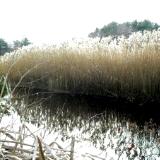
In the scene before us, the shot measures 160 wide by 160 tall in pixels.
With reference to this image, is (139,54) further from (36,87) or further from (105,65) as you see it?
(36,87)

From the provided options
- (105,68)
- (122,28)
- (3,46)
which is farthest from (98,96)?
(122,28)

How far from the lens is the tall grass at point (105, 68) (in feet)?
22.8

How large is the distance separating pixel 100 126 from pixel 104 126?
4 centimetres

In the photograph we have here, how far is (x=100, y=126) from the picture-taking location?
16.4ft

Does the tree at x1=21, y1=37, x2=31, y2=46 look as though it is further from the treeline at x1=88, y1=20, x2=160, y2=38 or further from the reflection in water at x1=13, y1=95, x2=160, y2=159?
the reflection in water at x1=13, y1=95, x2=160, y2=159

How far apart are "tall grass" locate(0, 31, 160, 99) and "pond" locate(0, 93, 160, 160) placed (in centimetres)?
52

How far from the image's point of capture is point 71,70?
8188mm

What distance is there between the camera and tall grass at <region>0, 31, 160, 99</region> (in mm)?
6957

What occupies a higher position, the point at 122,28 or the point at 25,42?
the point at 122,28

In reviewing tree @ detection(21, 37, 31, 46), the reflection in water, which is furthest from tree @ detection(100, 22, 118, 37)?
the reflection in water

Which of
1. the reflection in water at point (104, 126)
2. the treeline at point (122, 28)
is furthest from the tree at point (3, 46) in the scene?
the reflection in water at point (104, 126)

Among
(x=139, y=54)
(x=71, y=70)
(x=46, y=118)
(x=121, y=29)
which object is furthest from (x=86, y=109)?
(x=121, y=29)

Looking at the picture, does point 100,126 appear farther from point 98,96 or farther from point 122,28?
point 122,28

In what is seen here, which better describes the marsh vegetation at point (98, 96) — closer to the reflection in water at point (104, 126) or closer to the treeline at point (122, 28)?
the reflection in water at point (104, 126)
